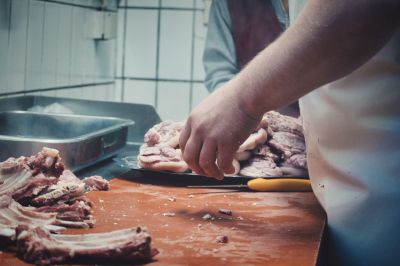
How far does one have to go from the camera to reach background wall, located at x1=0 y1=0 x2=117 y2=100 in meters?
1.84

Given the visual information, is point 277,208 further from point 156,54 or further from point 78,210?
point 156,54

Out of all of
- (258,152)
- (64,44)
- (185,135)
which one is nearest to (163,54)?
(64,44)

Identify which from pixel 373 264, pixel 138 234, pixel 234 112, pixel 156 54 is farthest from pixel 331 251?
→ pixel 156 54

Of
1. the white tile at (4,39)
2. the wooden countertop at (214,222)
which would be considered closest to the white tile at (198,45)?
the white tile at (4,39)

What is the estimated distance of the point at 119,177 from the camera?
1427 millimetres

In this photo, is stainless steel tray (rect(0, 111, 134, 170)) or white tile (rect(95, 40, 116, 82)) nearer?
stainless steel tray (rect(0, 111, 134, 170))

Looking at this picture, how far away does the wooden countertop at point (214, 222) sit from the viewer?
85cm

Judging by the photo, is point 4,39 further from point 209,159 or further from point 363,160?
point 363,160

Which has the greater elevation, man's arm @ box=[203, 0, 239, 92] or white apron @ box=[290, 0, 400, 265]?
man's arm @ box=[203, 0, 239, 92]

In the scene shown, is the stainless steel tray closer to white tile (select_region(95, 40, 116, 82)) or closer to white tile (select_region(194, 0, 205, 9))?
white tile (select_region(95, 40, 116, 82))

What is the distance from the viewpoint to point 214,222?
3.44 feet

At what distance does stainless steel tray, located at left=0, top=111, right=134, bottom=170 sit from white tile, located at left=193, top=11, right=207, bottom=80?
1248 mm

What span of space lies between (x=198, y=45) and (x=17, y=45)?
115cm

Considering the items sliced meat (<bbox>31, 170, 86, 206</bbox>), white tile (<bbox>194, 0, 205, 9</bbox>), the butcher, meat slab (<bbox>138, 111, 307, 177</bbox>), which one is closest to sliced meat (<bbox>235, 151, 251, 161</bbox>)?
meat slab (<bbox>138, 111, 307, 177</bbox>)
